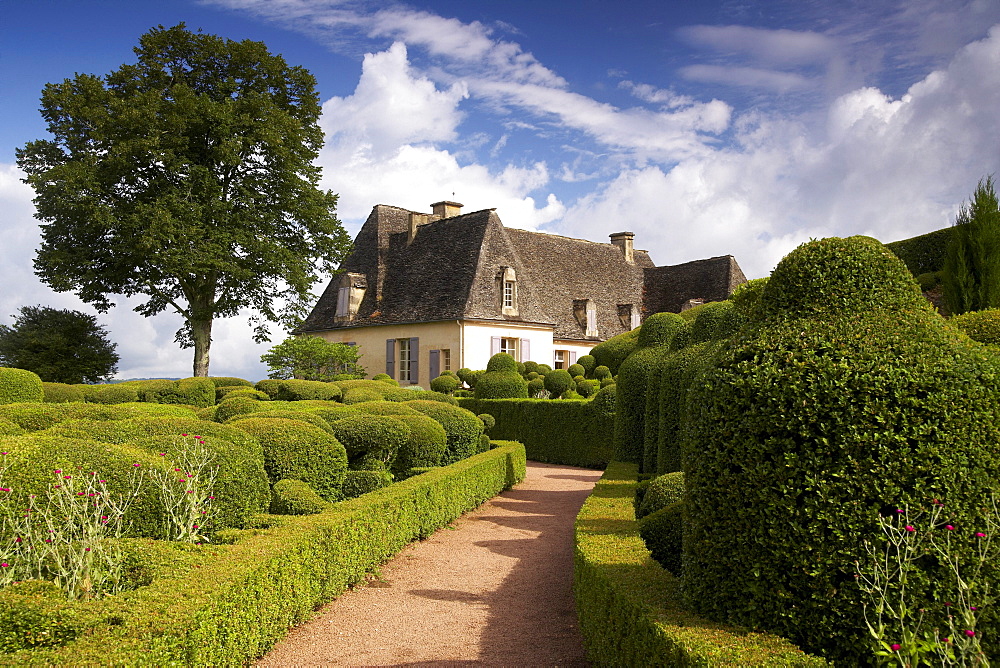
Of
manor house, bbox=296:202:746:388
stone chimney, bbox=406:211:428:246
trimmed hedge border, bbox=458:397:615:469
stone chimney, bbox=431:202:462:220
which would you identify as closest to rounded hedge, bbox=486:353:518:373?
trimmed hedge border, bbox=458:397:615:469

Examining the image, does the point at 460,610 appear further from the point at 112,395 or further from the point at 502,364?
the point at 502,364

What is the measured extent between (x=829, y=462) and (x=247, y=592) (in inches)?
140

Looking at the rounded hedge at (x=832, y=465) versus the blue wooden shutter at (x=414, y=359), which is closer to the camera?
the rounded hedge at (x=832, y=465)

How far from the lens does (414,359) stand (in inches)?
1129

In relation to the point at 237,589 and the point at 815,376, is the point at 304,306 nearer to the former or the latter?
the point at 237,589

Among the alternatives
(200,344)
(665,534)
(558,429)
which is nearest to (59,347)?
(200,344)

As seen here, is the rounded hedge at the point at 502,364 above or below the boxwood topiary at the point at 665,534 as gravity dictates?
above

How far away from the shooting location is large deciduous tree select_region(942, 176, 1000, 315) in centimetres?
1354

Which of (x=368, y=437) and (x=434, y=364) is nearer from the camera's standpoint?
(x=368, y=437)

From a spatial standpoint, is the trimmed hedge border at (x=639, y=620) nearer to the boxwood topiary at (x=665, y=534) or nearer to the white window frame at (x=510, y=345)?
the boxwood topiary at (x=665, y=534)

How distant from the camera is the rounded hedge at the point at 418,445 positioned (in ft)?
33.8

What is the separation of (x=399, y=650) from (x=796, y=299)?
3527mm

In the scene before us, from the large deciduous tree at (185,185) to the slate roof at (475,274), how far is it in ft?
10.5

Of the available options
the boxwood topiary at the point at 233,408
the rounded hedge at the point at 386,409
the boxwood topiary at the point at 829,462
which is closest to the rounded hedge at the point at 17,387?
the boxwood topiary at the point at 233,408
